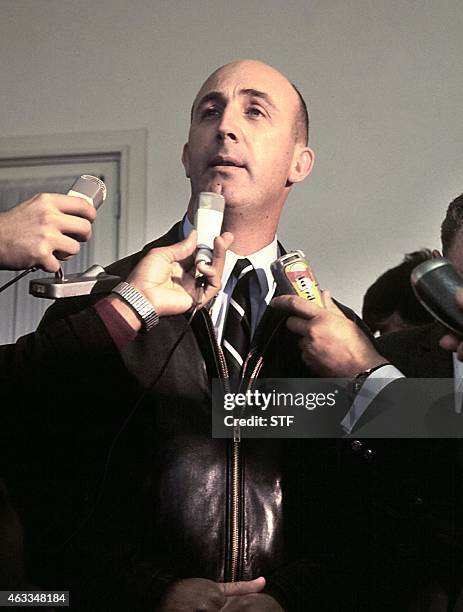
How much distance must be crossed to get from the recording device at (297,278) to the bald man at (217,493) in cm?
2

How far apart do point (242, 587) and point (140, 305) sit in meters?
0.45

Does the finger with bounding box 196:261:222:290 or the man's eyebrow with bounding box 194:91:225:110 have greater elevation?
the man's eyebrow with bounding box 194:91:225:110

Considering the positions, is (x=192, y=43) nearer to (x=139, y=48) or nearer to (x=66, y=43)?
(x=139, y=48)

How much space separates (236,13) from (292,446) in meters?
0.84

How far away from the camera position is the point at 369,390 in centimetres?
141

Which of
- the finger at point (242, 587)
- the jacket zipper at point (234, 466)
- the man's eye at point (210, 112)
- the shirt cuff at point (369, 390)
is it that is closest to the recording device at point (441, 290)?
the shirt cuff at point (369, 390)

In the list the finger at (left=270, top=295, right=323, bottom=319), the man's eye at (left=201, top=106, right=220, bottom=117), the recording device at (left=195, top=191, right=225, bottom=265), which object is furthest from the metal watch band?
the man's eye at (left=201, top=106, right=220, bottom=117)

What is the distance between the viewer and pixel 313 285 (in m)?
1.41

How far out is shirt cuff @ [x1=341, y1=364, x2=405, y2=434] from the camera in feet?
4.58

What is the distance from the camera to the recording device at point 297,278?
4.62 feet

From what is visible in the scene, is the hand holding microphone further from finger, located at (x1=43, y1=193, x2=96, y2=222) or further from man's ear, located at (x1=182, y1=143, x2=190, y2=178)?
man's ear, located at (x1=182, y1=143, x2=190, y2=178)

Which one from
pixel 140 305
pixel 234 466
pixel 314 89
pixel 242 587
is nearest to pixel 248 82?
pixel 314 89

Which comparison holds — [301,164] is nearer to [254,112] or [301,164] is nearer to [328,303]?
[254,112]

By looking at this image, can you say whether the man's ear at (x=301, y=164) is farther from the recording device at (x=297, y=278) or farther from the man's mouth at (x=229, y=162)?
the recording device at (x=297, y=278)
